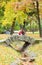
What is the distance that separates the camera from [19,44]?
21.6 meters

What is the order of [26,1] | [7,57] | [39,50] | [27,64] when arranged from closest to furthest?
[27,64] → [7,57] → [39,50] → [26,1]

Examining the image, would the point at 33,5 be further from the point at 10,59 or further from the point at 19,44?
the point at 10,59

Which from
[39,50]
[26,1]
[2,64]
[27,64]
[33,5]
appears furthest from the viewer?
[33,5]

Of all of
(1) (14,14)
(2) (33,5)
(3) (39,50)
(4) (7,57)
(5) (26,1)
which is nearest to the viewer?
(4) (7,57)

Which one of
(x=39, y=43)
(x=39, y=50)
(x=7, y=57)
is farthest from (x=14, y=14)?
(x=7, y=57)

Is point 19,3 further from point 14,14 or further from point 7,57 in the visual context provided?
point 7,57

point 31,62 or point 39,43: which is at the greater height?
point 31,62

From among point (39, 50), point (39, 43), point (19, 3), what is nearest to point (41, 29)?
point (19, 3)

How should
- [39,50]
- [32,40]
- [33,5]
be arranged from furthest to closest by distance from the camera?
[33,5] → [32,40] → [39,50]

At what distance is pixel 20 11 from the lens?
81.1 feet

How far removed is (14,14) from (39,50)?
1010cm

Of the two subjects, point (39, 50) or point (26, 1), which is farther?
point (26, 1)

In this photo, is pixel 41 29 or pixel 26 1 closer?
pixel 26 1

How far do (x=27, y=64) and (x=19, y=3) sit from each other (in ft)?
33.8
